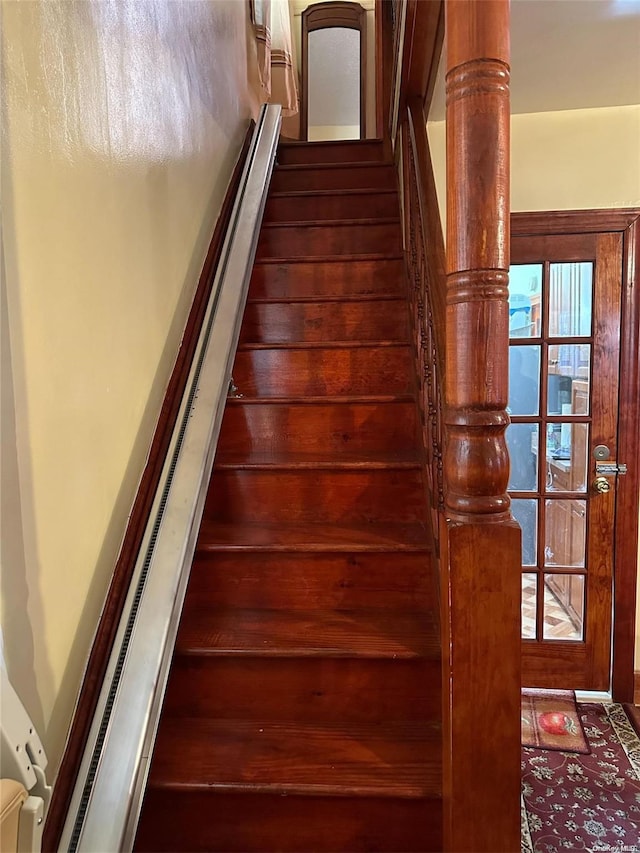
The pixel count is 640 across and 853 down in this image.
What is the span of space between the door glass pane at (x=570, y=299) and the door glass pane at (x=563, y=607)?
3.43 feet

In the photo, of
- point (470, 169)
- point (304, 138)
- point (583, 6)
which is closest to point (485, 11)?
point (470, 169)

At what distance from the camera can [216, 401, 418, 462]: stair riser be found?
186cm

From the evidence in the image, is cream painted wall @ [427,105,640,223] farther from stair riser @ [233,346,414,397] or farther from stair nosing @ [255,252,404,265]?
stair riser @ [233,346,414,397]

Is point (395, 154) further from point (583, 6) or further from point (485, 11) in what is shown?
point (485, 11)

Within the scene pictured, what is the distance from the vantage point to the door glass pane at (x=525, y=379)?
92.4 inches

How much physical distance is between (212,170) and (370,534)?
1635 mm

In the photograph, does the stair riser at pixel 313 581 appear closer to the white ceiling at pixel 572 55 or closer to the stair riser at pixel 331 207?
the white ceiling at pixel 572 55

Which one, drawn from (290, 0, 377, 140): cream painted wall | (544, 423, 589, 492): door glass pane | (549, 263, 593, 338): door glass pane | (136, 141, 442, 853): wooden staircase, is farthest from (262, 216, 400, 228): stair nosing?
(290, 0, 377, 140): cream painted wall

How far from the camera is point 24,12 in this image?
101cm

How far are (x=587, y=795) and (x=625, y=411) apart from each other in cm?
139

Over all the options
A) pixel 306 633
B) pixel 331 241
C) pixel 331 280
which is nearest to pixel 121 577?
pixel 306 633

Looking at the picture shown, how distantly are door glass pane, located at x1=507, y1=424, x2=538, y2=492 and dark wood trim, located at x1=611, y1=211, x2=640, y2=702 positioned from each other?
1.08 feet

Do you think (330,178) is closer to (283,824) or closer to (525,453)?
(525,453)

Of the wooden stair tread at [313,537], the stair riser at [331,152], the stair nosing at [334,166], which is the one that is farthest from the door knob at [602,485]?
the stair riser at [331,152]
